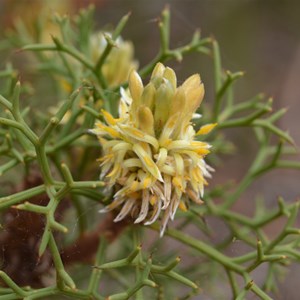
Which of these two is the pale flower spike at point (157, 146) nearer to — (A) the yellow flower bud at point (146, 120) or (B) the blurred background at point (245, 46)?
(A) the yellow flower bud at point (146, 120)

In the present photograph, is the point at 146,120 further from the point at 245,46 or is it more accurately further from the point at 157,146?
the point at 245,46

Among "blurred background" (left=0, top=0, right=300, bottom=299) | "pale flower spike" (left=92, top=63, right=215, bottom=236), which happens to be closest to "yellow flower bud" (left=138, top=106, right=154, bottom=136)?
"pale flower spike" (left=92, top=63, right=215, bottom=236)

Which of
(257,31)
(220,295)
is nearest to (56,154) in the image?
(220,295)

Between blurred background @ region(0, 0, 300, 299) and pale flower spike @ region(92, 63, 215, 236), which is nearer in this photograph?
pale flower spike @ region(92, 63, 215, 236)

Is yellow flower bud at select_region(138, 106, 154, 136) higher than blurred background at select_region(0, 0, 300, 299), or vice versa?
blurred background at select_region(0, 0, 300, 299)

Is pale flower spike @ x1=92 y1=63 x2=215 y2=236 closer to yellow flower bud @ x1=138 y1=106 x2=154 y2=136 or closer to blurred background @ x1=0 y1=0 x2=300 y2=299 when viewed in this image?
yellow flower bud @ x1=138 y1=106 x2=154 y2=136
